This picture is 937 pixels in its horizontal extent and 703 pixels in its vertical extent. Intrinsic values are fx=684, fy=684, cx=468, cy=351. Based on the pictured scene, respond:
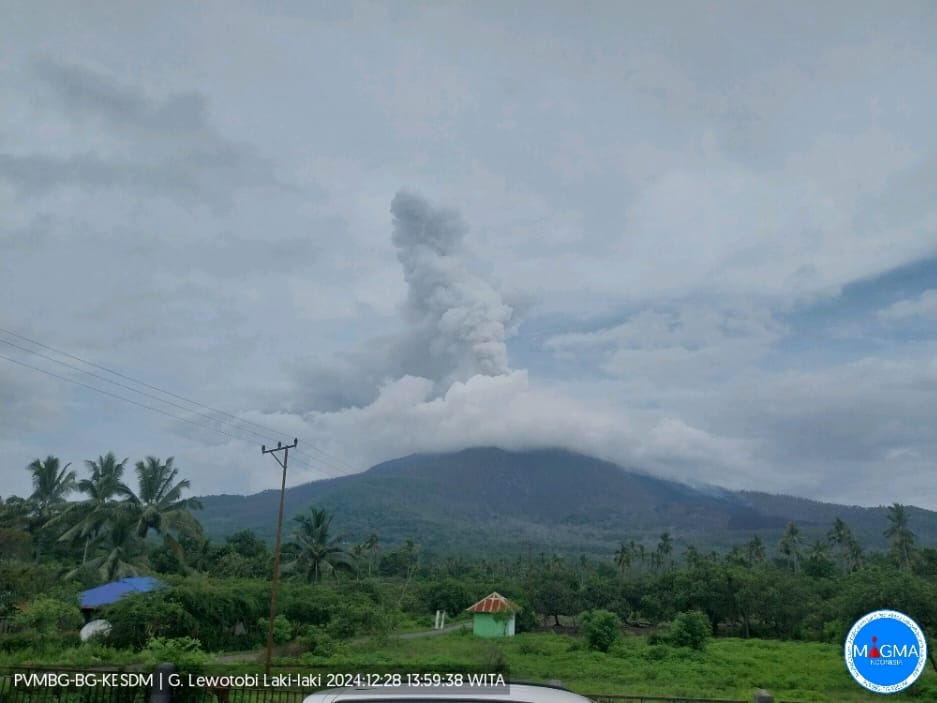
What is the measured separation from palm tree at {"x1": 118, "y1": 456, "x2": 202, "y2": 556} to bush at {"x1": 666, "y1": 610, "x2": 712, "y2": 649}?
90.4ft

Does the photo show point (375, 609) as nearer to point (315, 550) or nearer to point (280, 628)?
point (280, 628)

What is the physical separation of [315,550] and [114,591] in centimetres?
1818

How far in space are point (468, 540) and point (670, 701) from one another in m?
157

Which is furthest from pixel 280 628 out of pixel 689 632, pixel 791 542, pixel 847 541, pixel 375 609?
pixel 847 541

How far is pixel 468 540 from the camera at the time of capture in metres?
163

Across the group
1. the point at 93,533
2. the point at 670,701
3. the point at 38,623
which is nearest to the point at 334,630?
the point at 38,623

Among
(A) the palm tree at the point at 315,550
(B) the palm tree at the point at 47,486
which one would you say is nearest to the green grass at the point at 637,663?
(A) the palm tree at the point at 315,550

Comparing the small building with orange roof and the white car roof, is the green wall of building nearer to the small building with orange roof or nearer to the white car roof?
the small building with orange roof

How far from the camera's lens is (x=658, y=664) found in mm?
29391

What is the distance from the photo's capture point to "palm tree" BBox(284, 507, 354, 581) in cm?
4684

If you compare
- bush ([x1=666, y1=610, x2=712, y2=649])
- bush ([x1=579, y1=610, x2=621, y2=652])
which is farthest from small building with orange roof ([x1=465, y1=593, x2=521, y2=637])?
bush ([x1=666, y1=610, x2=712, y2=649])

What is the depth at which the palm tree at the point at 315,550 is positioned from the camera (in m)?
46.8

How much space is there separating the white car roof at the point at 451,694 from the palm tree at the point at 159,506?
38.4m

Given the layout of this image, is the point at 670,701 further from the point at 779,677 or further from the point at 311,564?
the point at 311,564
